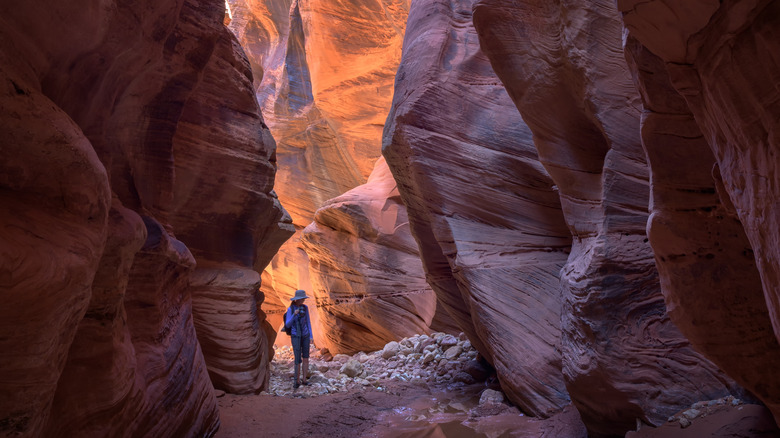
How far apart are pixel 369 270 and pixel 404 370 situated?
4896 millimetres

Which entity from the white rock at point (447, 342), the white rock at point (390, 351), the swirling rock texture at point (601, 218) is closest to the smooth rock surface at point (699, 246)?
the swirling rock texture at point (601, 218)

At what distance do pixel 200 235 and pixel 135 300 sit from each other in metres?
3.66

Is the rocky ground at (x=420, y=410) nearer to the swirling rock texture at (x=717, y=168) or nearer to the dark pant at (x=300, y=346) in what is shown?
the dark pant at (x=300, y=346)

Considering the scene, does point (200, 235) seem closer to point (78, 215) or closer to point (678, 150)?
point (78, 215)

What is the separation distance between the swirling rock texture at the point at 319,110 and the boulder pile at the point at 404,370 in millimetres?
9050

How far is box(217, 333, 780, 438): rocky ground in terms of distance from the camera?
3.79 metres

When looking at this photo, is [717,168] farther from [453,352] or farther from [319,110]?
Answer: [319,110]

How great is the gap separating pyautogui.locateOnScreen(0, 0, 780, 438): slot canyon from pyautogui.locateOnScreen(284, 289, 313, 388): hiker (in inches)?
16.6

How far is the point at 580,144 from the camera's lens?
5.82 m

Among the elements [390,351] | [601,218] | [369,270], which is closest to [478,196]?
[601,218]

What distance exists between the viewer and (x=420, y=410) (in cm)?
703

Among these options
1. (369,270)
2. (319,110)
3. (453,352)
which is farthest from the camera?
(319,110)

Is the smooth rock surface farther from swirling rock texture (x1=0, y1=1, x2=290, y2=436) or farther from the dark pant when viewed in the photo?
the dark pant

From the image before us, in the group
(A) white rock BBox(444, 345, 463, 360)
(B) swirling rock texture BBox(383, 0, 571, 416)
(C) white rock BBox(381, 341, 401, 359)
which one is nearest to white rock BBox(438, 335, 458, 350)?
(A) white rock BBox(444, 345, 463, 360)
